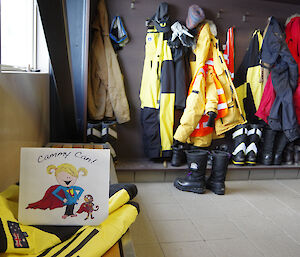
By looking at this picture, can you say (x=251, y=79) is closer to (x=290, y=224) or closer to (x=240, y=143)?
(x=240, y=143)

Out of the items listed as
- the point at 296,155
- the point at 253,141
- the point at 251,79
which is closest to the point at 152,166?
the point at 253,141

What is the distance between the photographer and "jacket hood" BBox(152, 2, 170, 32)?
9.81 feet

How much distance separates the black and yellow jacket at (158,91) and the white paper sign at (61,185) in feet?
6.82

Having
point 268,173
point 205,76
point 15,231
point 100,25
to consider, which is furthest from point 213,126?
point 15,231

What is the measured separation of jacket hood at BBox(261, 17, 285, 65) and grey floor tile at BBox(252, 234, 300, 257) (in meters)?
1.85

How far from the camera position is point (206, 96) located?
3.02m

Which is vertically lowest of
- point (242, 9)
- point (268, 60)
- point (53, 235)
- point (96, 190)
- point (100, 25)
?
point (53, 235)

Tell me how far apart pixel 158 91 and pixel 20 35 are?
4.55 feet

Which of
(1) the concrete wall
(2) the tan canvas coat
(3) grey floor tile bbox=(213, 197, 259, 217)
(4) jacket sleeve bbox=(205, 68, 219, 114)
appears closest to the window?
(2) the tan canvas coat

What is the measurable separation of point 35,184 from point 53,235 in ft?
0.59

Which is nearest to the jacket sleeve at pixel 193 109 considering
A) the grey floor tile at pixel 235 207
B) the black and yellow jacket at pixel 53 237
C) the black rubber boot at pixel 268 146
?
the grey floor tile at pixel 235 207

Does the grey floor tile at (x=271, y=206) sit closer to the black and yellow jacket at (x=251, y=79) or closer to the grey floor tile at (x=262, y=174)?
the grey floor tile at (x=262, y=174)

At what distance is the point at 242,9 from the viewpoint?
3.37 metres

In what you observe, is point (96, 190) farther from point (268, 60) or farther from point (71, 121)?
point (268, 60)
